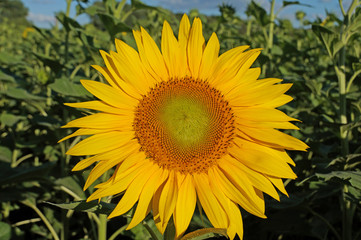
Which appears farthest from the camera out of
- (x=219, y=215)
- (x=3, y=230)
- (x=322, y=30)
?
(x=322, y=30)

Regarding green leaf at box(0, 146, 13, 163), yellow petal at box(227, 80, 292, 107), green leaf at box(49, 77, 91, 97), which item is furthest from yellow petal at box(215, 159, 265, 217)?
green leaf at box(0, 146, 13, 163)

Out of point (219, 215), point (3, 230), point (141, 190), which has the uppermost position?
point (141, 190)

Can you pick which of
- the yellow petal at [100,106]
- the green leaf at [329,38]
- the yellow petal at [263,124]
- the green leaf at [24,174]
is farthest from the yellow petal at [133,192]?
the green leaf at [329,38]

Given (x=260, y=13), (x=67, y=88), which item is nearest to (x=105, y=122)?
(x=67, y=88)

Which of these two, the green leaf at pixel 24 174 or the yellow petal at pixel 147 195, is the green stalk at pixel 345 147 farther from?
the green leaf at pixel 24 174

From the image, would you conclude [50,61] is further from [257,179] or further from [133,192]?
[257,179]

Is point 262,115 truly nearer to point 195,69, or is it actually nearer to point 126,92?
point 195,69

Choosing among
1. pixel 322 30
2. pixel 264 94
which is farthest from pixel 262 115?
pixel 322 30
